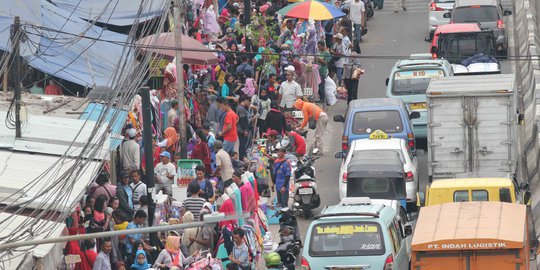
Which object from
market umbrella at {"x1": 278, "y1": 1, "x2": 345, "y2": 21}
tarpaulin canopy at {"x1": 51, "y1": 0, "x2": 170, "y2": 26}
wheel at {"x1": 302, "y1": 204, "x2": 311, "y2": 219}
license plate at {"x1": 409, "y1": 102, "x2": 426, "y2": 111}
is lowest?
wheel at {"x1": 302, "y1": 204, "x2": 311, "y2": 219}

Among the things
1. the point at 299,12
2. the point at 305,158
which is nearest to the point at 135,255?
the point at 305,158

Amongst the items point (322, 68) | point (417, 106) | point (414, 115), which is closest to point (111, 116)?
point (414, 115)

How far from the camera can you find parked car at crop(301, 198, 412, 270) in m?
23.4

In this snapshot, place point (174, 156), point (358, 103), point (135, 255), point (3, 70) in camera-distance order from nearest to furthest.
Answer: point (135, 255) → point (3, 70) → point (174, 156) → point (358, 103)

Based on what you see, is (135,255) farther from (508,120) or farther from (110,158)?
(508,120)

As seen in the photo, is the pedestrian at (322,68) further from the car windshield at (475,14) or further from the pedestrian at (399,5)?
the pedestrian at (399,5)

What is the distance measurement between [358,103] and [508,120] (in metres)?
3.95

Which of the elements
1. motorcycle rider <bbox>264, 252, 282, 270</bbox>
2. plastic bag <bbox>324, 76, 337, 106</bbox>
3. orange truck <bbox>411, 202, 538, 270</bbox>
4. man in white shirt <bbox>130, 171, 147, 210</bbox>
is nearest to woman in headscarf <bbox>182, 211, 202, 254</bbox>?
motorcycle rider <bbox>264, 252, 282, 270</bbox>

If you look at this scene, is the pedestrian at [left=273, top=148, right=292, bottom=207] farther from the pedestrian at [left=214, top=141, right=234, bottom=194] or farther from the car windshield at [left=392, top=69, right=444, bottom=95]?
the car windshield at [left=392, top=69, right=444, bottom=95]

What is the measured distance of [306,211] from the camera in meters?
29.6

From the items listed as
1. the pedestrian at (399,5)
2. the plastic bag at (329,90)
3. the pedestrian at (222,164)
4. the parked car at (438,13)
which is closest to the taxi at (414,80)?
the plastic bag at (329,90)

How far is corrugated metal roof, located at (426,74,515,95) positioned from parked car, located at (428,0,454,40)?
1435 centimetres

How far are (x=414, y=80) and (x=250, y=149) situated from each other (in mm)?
Answer: 4486

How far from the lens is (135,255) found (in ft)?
79.1
